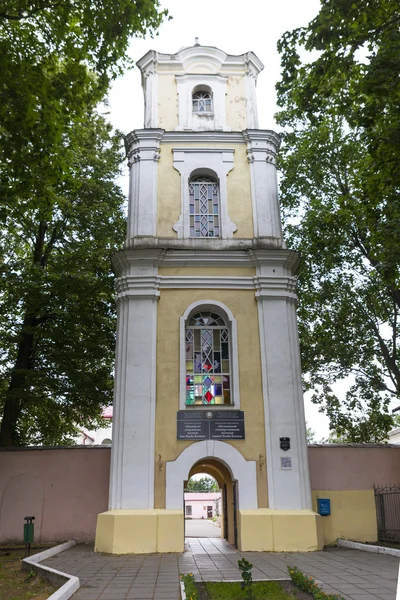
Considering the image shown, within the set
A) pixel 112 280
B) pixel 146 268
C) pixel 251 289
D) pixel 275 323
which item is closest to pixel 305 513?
pixel 275 323

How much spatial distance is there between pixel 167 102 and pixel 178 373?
805 centimetres

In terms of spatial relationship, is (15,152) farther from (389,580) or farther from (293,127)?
(293,127)

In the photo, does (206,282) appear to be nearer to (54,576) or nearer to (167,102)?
(167,102)

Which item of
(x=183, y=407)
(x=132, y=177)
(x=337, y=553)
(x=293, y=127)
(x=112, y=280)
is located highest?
(x=293, y=127)

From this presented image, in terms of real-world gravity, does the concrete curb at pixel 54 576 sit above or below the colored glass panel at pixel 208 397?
below

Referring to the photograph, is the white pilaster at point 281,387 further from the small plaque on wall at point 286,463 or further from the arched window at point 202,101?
the arched window at point 202,101

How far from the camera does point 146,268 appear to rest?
12.9 meters

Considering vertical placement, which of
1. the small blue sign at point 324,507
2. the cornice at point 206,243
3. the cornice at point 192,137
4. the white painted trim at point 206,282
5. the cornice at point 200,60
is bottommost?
the small blue sign at point 324,507

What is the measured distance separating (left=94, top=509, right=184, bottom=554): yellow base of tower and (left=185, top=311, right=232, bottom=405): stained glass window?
252cm

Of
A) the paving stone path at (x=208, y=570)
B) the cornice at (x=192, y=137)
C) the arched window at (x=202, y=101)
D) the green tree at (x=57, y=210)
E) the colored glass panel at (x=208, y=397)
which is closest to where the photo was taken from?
the paving stone path at (x=208, y=570)

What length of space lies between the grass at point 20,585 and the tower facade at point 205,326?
204cm

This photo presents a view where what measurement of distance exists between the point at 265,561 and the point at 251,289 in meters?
6.13

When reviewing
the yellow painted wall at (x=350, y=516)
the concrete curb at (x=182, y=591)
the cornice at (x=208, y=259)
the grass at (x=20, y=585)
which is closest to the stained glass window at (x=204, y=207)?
the cornice at (x=208, y=259)

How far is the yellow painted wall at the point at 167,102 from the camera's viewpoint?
1506cm
